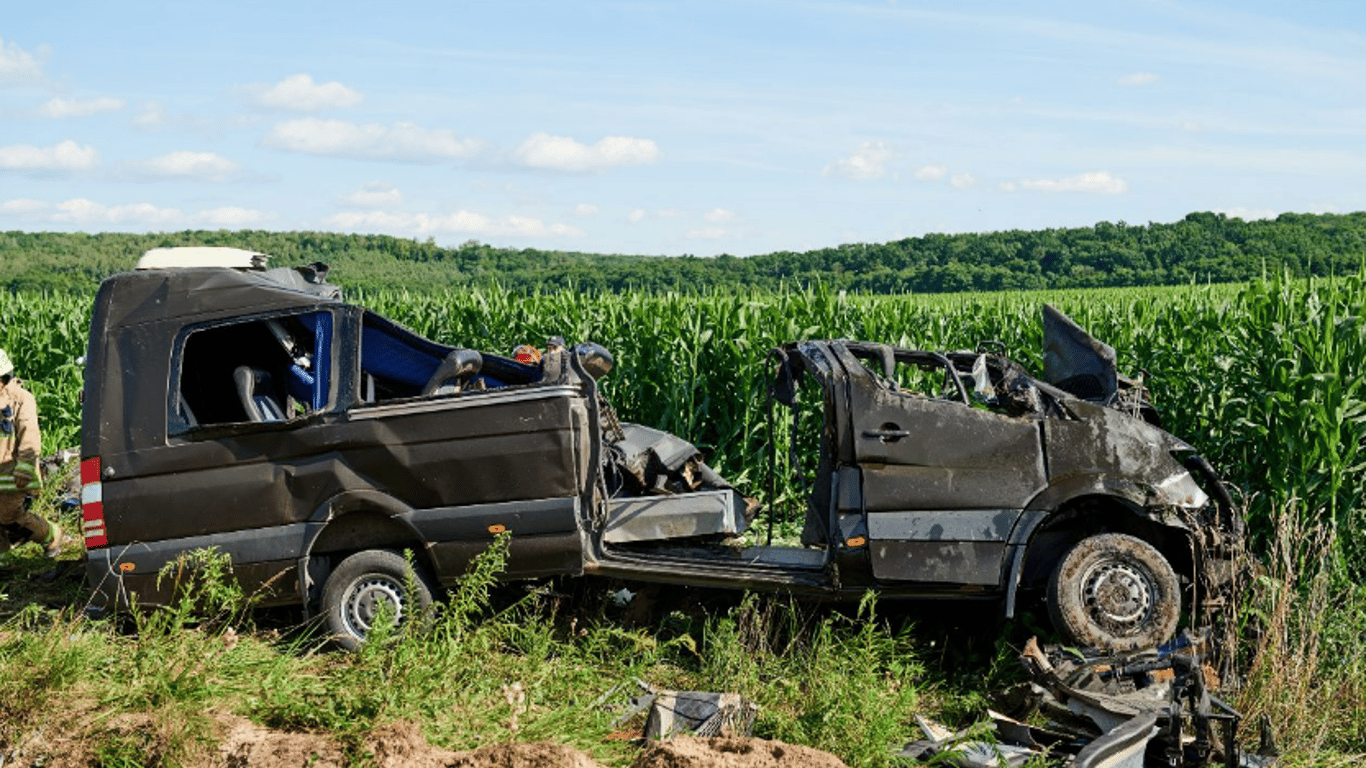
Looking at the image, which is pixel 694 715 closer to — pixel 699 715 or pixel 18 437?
pixel 699 715

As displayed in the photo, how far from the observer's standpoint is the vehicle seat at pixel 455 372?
25.0ft

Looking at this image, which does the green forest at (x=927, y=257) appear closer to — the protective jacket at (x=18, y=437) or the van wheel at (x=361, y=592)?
the protective jacket at (x=18, y=437)

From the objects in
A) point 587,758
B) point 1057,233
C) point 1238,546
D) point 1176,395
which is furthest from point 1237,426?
point 1057,233

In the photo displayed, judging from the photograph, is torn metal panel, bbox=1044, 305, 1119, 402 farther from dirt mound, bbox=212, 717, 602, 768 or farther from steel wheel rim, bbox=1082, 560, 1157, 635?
dirt mound, bbox=212, 717, 602, 768

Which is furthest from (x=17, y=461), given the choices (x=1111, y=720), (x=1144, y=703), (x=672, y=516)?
(x=1144, y=703)

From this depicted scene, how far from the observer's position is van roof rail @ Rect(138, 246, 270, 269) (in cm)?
783

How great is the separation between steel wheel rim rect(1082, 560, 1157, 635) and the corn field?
1979 mm

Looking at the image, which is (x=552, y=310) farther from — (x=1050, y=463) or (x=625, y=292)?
(x=1050, y=463)

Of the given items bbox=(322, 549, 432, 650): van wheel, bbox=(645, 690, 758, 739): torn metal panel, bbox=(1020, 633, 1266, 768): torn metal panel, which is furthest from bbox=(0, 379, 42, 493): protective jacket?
bbox=(1020, 633, 1266, 768): torn metal panel

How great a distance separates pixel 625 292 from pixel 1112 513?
8.83m

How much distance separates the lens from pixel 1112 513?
7238 mm

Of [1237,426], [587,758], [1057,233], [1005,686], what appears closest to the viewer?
[587,758]

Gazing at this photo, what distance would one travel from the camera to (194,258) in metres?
7.93

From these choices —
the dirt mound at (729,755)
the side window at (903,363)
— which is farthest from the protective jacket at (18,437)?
the dirt mound at (729,755)
